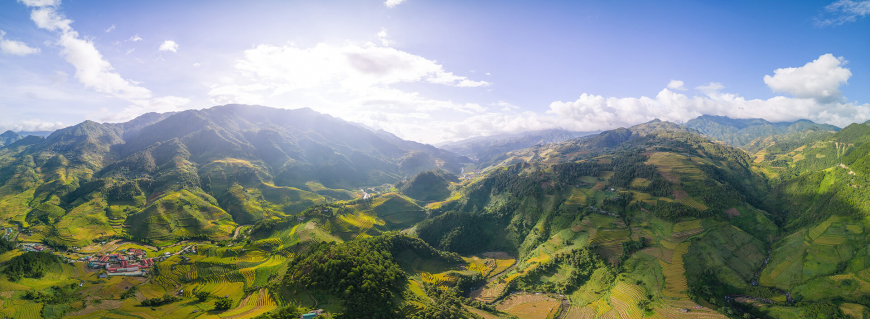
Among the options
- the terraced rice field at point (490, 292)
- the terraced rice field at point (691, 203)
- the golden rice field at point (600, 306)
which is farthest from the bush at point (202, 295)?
the terraced rice field at point (691, 203)

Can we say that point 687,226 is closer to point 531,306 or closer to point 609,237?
point 609,237

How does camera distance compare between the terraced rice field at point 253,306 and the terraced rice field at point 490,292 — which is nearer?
the terraced rice field at point 253,306

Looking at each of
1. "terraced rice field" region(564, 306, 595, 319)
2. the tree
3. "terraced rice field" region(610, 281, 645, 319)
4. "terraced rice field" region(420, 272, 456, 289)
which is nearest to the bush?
the tree

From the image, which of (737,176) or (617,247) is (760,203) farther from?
(617,247)

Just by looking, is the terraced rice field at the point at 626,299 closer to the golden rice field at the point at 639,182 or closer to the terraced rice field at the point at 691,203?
the terraced rice field at the point at 691,203

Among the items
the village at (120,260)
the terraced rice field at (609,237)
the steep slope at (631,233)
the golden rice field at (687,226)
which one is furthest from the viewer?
the terraced rice field at (609,237)

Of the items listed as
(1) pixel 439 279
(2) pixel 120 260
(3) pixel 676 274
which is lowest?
(1) pixel 439 279

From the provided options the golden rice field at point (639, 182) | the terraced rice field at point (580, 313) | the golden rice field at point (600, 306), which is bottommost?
the terraced rice field at point (580, 313)

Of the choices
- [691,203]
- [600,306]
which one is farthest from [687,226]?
[600,306]

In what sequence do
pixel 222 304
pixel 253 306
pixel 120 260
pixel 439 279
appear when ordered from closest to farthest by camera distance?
1. pixel 222 304
2. pixel 253 306
3. pixel 120 260
4. pixel 439 279

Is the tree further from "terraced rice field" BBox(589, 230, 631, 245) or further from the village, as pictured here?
"terraced rice field" BBox(589, 230, 631, 245)

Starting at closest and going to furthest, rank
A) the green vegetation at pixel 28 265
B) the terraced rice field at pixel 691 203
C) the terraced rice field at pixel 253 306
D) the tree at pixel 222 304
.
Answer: the terraced rice field at pixel 253 306, the tree at pixel 222 304, the green vegetation at pixel 28 265, the terraced rice field at pixel 691 203
